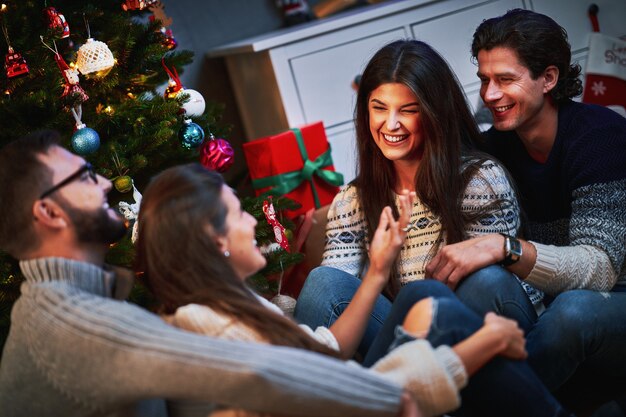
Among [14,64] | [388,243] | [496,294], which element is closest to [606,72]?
[496,294]

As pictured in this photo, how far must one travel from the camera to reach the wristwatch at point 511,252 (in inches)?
68.4

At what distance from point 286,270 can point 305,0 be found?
1599mm

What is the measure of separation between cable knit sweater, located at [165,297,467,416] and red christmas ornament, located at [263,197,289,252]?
0.83 metres

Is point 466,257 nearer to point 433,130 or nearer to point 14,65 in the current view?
point 433,130

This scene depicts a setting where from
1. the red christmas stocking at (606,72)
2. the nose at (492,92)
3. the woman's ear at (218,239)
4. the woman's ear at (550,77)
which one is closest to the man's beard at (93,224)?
the woman's ear at (218,239)

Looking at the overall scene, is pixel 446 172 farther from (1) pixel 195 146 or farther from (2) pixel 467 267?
(1) pixel 195 146

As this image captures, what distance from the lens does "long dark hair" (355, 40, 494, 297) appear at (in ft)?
6.14

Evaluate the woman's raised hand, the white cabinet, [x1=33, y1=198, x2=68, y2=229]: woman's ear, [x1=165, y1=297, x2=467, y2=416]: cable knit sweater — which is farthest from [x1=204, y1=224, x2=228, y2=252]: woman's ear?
the white cabinet

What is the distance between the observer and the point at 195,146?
2.05 meters

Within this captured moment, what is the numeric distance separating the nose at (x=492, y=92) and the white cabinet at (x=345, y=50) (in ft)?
3.05

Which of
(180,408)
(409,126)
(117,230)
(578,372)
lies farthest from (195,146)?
(578,372)

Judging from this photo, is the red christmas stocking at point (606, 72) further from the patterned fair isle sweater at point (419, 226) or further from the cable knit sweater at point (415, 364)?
the cable knit sweater at point (415, 364)

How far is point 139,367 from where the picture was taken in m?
1.15

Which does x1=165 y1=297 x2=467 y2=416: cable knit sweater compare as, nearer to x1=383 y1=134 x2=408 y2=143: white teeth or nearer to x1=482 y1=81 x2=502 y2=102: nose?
x1=383 y1=134 x2=408 y2=143: white teeth
